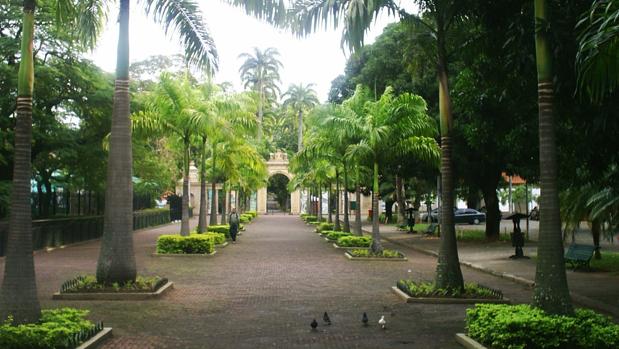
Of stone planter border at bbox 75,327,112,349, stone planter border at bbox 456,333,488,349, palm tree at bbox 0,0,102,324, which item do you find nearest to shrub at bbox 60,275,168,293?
stone planter border at bbox 75,327,112,349

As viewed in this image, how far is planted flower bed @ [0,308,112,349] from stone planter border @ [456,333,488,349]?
15.5 ft

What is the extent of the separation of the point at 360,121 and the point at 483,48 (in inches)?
379

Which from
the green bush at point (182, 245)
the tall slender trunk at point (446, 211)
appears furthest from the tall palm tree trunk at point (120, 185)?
the green bush at point (182, 245)

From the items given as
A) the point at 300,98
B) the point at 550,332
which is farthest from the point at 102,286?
the point at 300,98

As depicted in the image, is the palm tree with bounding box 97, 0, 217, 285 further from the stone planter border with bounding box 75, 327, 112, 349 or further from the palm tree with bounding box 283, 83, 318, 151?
the palm tree with bounding box 283, 83, 318, 151

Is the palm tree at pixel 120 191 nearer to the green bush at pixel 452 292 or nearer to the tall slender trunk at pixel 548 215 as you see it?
the green bush at pixel 452 292

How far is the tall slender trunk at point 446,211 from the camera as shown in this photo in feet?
40.7

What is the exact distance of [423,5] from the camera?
13188 millimetres

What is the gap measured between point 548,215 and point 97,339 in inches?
235

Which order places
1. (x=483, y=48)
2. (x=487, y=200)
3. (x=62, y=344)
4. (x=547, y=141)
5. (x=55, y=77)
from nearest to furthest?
1. (x=62, y=344)
2. (x=547, y=141)
3. (x=483, y=48)
4. (x=55, y=77)
5. (x=487, y=200)

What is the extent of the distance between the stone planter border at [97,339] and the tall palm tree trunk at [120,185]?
4237mm

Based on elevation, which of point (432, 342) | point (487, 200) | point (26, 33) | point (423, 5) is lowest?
point (432, 342)

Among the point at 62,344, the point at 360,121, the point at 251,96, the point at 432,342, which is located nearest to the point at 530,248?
the point at 360,121

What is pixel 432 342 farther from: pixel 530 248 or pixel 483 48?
pixel 530 248
